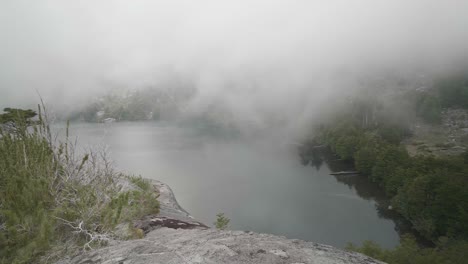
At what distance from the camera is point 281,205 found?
6109 cm

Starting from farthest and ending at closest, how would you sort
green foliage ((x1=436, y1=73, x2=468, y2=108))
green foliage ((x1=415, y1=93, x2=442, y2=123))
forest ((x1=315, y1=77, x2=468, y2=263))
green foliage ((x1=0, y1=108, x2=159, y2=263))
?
1. green foliage ((x1=436, y1=73, x2=468, y2=108))
2. green foliage ((x1=415, y1=93, x2=442, y2=123))
3. forest ((x1=315, y1=77, x2=468, y2=263))
4. green foliage ((x1=0, y1=108, x2=159, y2=263))

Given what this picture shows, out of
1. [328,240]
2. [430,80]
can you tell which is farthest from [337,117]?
[328,240]

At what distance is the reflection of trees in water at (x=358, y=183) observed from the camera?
177 ft

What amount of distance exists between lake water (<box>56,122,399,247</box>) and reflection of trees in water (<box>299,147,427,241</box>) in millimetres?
308

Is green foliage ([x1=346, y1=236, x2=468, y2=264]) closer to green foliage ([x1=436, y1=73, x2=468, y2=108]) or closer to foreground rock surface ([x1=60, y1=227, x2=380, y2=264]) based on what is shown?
foreground rock surface ([x1=60, y1=227, x2=380, y2=264])

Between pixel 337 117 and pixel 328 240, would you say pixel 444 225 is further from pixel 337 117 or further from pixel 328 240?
pixel 337 117

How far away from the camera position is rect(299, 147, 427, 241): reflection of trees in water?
53925 mm

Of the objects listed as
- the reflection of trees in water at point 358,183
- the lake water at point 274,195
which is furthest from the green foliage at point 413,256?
the reflection of trees in water at point 358,183

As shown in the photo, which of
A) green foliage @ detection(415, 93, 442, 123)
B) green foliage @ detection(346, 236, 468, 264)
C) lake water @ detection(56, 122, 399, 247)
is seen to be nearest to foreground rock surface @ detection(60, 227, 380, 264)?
lake water @ detection(56, 122, 399, 247)

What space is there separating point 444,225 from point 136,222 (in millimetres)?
54944

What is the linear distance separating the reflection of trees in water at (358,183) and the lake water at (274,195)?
0.31m

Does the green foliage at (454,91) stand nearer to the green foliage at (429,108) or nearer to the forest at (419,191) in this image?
the green foliage at (429,108)

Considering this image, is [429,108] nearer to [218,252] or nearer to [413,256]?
[413,256]

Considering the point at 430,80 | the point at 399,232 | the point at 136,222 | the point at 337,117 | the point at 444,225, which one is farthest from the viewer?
the point at 430,80
